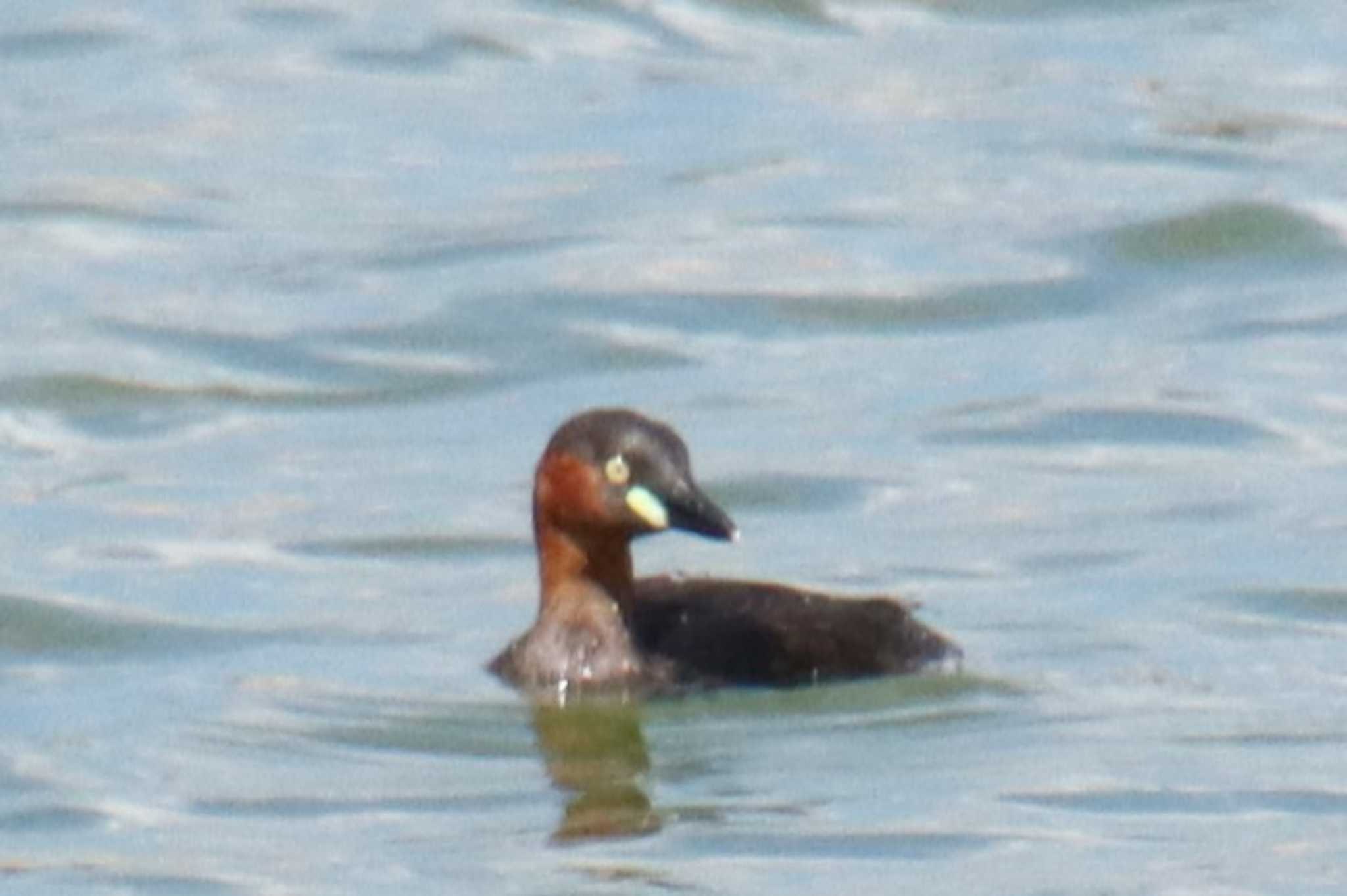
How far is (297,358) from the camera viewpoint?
16609mm

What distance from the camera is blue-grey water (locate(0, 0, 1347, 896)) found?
10.9m

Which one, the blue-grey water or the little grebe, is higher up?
the little grebe

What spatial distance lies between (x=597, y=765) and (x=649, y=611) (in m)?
0.82

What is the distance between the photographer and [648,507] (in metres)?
11.9

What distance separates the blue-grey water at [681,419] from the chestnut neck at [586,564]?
0.35m

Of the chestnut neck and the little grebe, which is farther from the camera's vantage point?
the chestnut neck

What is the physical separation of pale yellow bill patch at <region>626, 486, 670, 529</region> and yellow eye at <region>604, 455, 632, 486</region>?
0.03 meters

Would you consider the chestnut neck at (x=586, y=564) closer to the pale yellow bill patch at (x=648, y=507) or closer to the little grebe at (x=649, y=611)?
the little grebe at (x=649, y=611)

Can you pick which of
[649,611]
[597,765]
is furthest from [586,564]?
[597,765]

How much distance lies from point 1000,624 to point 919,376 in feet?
11.6

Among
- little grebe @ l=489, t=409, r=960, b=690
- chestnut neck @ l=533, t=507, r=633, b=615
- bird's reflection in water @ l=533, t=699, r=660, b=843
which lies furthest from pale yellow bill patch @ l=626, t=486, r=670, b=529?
bird's reflection in water @ l=533, t=699, r=660, b=843

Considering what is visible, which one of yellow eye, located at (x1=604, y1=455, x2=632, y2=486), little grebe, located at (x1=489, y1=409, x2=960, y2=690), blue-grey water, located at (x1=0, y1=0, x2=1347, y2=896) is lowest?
blue-grey water, located at (x1=0, y1=0, x2=1347, y2=896)

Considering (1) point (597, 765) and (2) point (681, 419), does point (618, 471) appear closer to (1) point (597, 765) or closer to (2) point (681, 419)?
(1) point (597, 765)

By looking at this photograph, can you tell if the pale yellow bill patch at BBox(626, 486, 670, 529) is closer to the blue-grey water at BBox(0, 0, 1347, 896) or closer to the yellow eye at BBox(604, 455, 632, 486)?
the yellow eye at BBox(604, 455, 632, 486)
